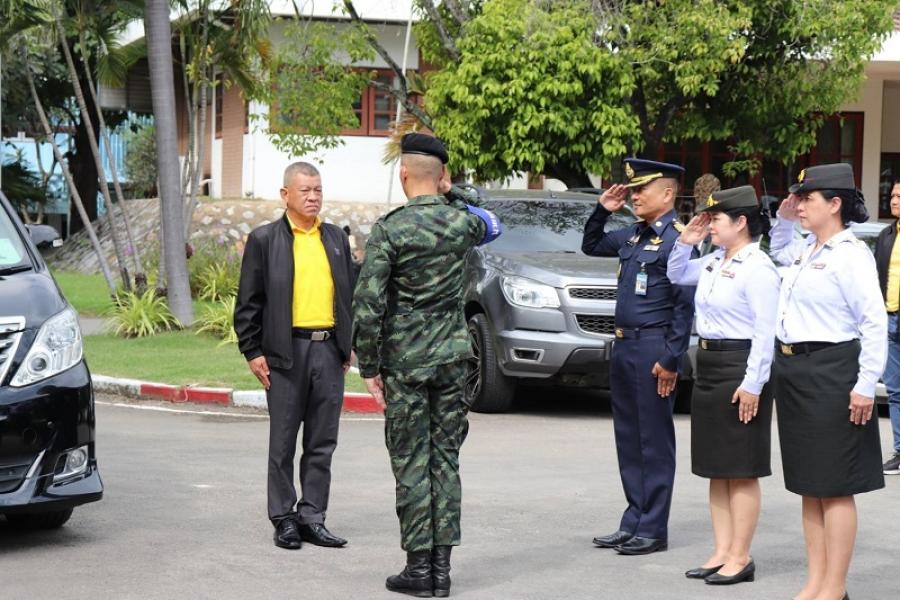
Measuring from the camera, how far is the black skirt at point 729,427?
21.3 feet

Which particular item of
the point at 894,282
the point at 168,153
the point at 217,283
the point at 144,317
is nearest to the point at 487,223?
the point at 894,282

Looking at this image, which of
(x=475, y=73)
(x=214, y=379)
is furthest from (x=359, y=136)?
(x=214, y=379)

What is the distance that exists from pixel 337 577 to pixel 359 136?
22.6 metres

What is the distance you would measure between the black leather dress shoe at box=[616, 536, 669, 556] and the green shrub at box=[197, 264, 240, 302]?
14005 millimetres

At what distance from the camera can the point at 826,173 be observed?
5.99 metres

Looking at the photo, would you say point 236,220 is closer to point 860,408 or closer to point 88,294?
point 88,294

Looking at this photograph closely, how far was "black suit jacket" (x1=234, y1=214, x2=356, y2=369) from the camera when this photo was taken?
7.25 m

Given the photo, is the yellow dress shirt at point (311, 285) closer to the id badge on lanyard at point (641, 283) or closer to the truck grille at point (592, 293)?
the id badge on lanyard at point (641, 283)

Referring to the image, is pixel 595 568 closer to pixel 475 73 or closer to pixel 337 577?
pixel 337 577

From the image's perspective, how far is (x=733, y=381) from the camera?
21.4 ft

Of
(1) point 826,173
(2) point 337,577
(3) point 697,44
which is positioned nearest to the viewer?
(1) point 826,173

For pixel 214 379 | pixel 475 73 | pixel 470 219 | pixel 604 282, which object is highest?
pixel 475 73

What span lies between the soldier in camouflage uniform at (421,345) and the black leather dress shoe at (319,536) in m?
0.99

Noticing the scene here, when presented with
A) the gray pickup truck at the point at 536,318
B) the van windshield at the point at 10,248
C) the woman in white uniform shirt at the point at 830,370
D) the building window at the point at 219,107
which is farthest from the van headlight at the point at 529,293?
the building window at the point at 219,107
